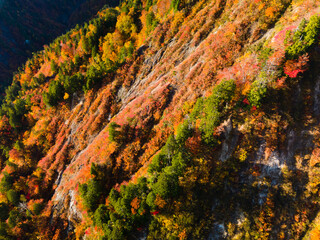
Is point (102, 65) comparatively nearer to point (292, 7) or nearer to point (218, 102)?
point (218, 102)

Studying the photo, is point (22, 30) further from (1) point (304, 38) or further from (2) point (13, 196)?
(1) point (304, 38)

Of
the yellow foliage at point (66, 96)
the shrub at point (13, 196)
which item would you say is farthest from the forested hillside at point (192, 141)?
the yellow foliage at point (66, 96)

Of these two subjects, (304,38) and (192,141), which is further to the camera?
(192,141)

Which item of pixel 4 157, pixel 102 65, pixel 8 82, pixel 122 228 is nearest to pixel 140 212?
pixel 122 228

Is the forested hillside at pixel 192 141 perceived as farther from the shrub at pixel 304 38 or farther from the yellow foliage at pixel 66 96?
the yellow foliage at pixel 66 96

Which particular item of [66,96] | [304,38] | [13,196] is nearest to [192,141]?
[304,38]

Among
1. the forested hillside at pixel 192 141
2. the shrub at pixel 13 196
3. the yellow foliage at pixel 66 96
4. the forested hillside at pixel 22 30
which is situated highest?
the forested hillside at pixel 22 30

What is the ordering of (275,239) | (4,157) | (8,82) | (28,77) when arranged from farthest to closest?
(8,82) < (28,77) < (4,157) < (275,239)

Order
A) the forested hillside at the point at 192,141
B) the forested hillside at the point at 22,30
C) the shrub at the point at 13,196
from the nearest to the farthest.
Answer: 1. the forested hillside at the point at 192,141
2. the shrub at the point at 13,196
3. the forested hillside at the point at 22,30

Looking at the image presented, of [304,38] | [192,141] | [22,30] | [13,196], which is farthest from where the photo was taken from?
[22,30]
